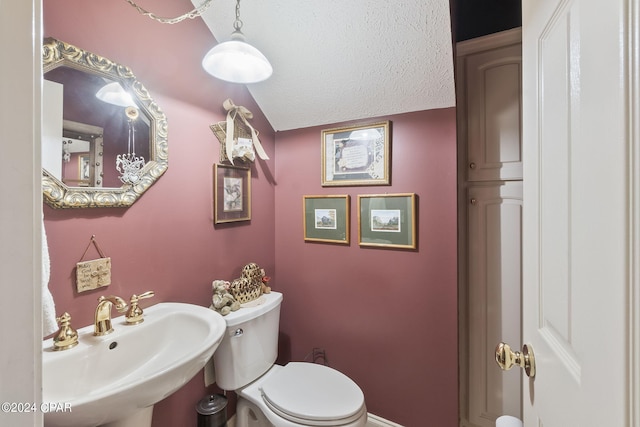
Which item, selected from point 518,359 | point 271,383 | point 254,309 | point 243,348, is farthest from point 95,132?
point 518,359

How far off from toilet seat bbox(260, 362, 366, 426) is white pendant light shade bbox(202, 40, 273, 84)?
1.44m

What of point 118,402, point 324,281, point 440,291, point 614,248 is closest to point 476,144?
point 440,291

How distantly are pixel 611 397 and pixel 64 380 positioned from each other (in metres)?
1.23

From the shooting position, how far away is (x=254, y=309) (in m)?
1.36

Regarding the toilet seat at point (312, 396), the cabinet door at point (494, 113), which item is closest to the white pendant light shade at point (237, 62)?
the cabinet door at point (494, 113)

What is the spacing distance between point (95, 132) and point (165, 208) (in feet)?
1.22

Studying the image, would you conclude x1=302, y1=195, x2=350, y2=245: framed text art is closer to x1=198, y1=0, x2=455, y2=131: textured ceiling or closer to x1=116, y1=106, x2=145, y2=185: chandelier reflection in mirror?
x1=198, y1=0, x2=455, y2=131: textured ceiling

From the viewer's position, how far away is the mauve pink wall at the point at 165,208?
94 centimetres

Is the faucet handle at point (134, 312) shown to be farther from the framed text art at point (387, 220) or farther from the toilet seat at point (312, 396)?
the framed text art at point (387, 220)

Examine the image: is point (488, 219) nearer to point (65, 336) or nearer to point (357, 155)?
point (357, 155)

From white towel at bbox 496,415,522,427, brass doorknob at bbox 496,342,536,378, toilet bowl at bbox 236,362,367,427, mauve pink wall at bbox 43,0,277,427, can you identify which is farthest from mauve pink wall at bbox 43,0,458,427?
brass doorknob at bbox 496,342,536,378

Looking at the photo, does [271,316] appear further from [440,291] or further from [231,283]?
[440,291]

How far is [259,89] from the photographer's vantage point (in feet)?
5.29

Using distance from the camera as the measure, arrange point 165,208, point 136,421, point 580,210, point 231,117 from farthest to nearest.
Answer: point 231,117, point 165,208, point 136,421, point 580,210
